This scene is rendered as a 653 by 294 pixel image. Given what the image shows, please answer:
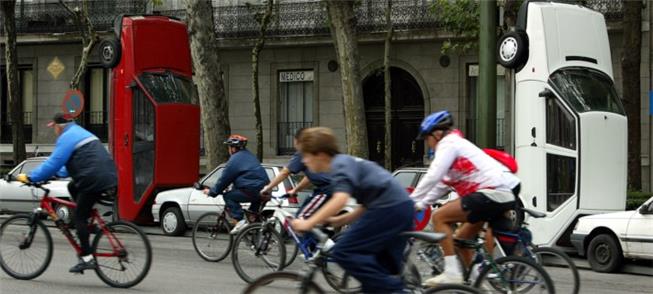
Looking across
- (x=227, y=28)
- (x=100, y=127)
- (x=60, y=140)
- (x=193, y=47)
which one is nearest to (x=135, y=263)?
(x=60, y=140)

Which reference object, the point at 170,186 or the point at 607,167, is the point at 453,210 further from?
the point at 170,186

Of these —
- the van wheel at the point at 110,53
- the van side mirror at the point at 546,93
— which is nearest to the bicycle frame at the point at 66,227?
the van side mirror at the point at 546,93

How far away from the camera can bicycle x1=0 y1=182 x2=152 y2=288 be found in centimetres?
1018

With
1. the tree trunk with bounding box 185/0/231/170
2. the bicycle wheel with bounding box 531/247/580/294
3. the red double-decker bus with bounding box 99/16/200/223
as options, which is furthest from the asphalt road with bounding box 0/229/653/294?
the tree trunk with bounding box 185/0/231/170

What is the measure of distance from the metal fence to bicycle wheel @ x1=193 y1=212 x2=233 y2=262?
1740 centimetres

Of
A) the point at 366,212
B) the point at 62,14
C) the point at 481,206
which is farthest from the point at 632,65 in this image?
the point at 62,14

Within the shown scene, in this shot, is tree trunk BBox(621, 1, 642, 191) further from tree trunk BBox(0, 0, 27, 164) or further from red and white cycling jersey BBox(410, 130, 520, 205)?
tree trunk BBox(0, 0, 27, 164)

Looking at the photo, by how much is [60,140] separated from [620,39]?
63.6 ft

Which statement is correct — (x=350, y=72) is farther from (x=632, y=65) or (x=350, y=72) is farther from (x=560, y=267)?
(x=560, y=267)

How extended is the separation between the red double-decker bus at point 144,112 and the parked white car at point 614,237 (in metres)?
8.35

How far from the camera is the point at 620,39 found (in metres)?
26.7

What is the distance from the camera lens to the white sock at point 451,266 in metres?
8.41

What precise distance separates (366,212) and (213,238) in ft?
22.7

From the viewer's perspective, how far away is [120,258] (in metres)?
10.2
